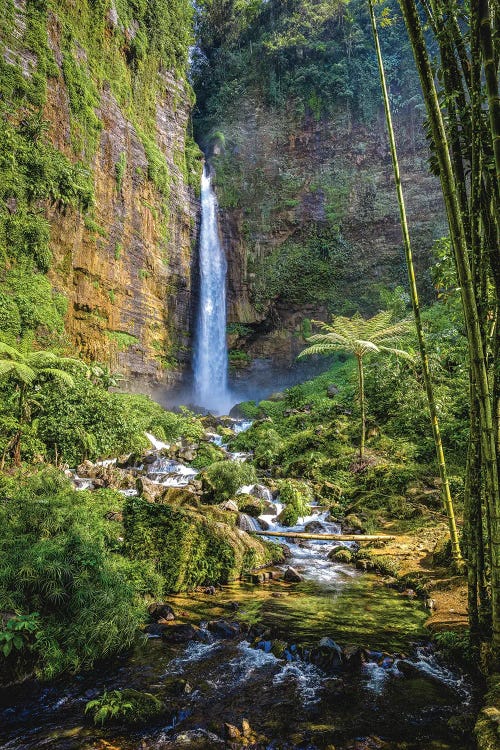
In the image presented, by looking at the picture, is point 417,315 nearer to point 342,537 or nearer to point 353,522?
point 342,537

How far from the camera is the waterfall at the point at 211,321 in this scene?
24266 millimetres

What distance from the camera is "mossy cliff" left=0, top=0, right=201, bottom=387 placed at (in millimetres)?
13031

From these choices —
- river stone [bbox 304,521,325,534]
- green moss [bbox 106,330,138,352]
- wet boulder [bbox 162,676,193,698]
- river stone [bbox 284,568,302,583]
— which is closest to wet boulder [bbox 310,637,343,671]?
wet boulder [bbox 162,676,193,698]

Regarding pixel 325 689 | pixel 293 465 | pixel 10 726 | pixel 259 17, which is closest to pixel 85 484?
pixel 293 465

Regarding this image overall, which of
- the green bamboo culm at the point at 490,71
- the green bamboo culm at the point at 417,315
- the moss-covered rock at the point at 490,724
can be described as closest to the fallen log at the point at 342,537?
the green bamboo culm at the point at 417,315

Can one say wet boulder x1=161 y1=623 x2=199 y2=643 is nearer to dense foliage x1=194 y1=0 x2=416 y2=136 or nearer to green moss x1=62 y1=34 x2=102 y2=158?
green moss x1=62 y1=34 x2=102 y2=158

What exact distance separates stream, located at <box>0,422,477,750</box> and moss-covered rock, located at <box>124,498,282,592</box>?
0.52 metres

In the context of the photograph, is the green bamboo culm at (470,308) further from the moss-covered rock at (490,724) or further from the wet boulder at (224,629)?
the wet boulder at (224,629)

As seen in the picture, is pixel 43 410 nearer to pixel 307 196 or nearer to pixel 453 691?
pixel 453 691

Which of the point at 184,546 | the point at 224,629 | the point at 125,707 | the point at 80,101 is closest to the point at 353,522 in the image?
the point at 184,546

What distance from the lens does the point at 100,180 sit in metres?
16.8

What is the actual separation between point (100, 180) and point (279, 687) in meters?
18.2

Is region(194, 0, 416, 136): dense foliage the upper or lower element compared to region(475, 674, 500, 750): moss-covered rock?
upper

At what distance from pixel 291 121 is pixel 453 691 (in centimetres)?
3144
